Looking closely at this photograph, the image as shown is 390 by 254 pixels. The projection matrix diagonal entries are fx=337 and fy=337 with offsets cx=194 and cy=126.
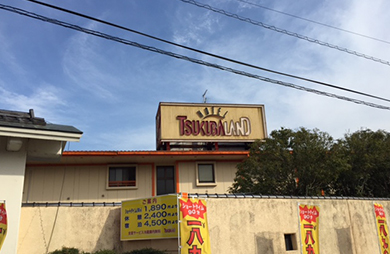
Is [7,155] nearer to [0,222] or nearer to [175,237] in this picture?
[0,222]

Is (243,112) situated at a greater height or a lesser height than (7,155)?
greater

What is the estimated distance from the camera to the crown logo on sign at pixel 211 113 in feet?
84.7

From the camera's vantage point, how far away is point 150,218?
11.0 m

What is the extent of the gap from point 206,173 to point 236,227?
11416 millimetres

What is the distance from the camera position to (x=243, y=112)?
26656 millimetres

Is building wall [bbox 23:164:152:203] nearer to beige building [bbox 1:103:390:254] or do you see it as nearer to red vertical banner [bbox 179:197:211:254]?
beige building [bbox 1:103:390:254]

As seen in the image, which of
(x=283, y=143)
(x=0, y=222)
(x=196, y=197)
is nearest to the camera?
(x=0, y=222)

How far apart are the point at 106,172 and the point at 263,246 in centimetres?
1289

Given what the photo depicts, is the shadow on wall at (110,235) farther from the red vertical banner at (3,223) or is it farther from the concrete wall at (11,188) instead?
the red vertical banner at (3,223)

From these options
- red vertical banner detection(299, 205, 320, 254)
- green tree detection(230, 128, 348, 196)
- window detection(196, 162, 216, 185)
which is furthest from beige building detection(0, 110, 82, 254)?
window detection(196, 162, 216, 185)

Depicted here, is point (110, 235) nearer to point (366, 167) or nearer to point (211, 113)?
point (366, 167)

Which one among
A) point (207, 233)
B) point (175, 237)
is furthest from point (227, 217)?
point (175, 237)

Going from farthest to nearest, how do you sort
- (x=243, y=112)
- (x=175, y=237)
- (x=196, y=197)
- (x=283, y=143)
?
1. (x=243, y=112)
2. (x=283, y=143)
3. (x=196, y=197)
4. (x=175, y=237)

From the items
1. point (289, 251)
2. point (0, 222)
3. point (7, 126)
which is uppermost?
point (7, 126)
